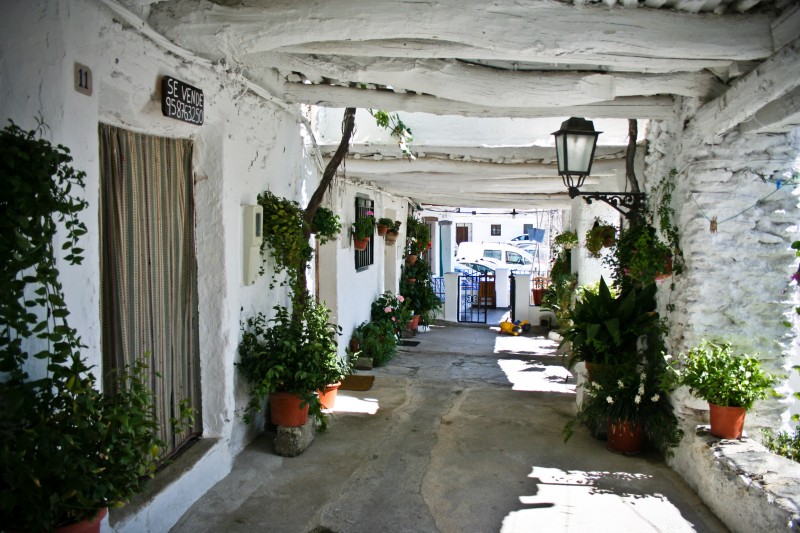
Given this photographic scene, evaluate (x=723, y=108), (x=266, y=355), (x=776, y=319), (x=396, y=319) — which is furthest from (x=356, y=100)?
(x=396, y=319)

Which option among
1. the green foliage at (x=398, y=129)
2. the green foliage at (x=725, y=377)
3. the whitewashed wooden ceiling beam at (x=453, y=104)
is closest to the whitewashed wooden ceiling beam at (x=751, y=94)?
the whitewashed wooden ceiling beam at (x=453, y=104)

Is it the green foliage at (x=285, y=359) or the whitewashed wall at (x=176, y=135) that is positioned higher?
the whitewashed wall at (x=176, y=135)

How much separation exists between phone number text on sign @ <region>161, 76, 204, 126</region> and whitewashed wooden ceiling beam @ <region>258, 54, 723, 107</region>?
2.28 ft

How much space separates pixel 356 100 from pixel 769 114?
9.77 ft

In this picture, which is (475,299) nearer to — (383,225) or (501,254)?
(501,254)

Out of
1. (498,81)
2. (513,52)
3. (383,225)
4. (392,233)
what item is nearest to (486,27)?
(513,52)

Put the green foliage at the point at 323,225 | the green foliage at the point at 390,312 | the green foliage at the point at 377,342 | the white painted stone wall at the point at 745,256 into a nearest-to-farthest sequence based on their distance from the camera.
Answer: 1. the white painted stone wall at the point at 745,256
2. the green foliage at the point at 323,225
3. the green foliage at the point at 377,342
4. the green foliage at the point at 390,312

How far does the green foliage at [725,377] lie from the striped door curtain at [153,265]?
338 cm

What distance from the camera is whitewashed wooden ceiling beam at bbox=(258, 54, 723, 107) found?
4254mm

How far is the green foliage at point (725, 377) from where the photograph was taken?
4.22 m

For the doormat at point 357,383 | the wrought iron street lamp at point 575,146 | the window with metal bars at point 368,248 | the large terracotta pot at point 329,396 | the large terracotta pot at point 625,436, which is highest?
the wrought iron street lamp at point 575,146

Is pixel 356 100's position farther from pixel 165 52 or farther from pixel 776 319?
pixel 776 319

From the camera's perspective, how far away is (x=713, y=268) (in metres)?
4.55

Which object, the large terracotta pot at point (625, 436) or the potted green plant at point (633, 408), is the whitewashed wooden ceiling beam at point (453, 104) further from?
the large terracotta pot at point (625, 436)
